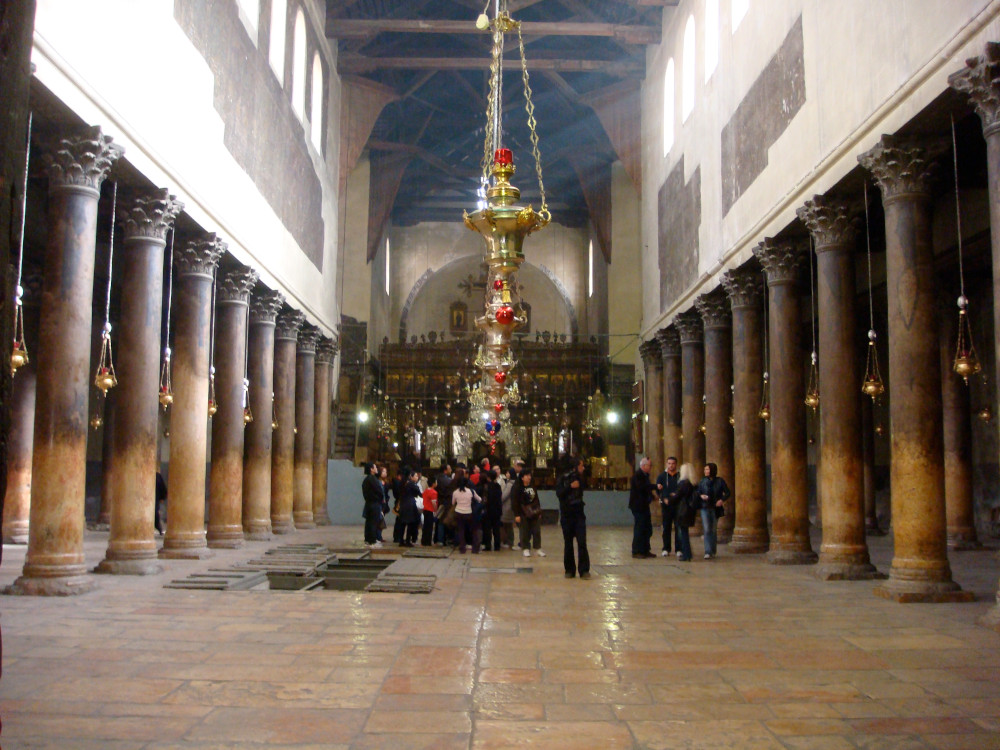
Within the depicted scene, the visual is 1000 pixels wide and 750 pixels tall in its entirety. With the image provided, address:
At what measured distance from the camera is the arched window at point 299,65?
2080cm

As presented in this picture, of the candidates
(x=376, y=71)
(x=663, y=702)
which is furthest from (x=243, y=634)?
(x=376, y=71)

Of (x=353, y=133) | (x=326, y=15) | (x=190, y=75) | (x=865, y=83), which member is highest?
(x=326, y=15)

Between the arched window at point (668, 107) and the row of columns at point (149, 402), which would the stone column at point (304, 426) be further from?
the arched window at point (668, 107)

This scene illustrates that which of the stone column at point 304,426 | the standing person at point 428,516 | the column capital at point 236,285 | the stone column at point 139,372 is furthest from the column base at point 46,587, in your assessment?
the stone column at point 304,426

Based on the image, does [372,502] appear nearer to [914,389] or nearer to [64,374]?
[64,374]

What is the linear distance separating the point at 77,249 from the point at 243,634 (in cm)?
512

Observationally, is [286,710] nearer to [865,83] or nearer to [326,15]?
[865,83]

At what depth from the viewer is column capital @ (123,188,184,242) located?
12.5 meters

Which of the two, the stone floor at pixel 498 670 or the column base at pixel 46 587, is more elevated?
the column base at pixel 46 587

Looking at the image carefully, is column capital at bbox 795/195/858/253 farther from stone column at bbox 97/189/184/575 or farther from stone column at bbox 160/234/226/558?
stone column at bbox 160/234/226/558

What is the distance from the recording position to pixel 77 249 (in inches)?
408

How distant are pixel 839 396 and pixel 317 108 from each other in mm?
15802

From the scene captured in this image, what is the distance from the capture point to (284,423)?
67.9 feet

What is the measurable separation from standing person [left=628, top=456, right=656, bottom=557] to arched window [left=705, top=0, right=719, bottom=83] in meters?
8.31
